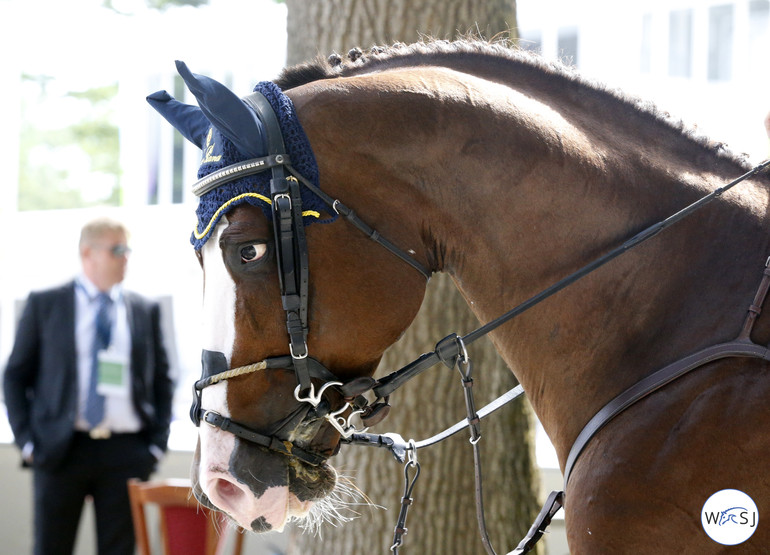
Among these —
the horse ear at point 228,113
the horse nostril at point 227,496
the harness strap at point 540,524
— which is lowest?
the harness strap at point 540,524

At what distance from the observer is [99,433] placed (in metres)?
4.70

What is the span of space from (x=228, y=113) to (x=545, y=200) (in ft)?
2.49

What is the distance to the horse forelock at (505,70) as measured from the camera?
6.64 feet

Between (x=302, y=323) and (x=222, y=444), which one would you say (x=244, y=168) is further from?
(x=222, y=444)

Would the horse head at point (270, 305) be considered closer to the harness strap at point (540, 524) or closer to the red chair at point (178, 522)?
the harness strap at point (540, 524)

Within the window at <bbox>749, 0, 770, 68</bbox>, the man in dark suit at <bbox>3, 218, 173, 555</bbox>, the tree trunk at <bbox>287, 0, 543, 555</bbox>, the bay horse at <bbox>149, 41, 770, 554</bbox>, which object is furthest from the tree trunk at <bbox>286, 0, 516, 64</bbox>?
the window at <bbox>749, 0, 770, 68</bbox>

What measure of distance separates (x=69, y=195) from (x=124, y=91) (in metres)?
12.7

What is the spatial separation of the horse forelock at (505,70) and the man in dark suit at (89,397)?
3.12 m

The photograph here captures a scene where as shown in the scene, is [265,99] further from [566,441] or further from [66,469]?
[66,469]

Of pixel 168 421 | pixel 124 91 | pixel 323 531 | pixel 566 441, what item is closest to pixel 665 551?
pixel 566 441

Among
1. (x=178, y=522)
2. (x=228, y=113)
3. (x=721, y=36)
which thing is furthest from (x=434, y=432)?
(x=721, y=36)

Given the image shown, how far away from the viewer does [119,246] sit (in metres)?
4.99

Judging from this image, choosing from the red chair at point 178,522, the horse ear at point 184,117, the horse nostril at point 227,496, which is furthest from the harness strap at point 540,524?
the red chair at point 178,522

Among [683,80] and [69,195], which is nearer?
[683,80]
